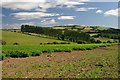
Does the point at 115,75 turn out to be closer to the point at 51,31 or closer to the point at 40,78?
the point at 40,78

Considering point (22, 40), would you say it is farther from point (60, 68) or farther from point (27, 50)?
point (60, 68)

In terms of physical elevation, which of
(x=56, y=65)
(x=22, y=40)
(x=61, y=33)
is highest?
(x=61, y=33)

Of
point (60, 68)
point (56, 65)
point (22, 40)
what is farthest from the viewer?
point (22, 40)

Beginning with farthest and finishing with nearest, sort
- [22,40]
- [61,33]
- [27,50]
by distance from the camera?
[61,33], [22,40], [27,50]

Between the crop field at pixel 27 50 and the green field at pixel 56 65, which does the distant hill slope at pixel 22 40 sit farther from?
the green field at pixel 56 65

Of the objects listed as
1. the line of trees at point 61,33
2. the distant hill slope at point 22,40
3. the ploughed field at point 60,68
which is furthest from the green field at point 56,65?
the line of trees at point 61,33

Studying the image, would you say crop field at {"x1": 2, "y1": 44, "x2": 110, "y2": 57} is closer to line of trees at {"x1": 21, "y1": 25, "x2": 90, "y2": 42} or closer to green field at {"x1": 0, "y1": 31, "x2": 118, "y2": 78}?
green field at {"x1": 0, "y1": 31, "x2": 118, "y2": 78}

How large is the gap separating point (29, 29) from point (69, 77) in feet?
379

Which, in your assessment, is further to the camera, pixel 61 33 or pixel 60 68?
pixel 61 33

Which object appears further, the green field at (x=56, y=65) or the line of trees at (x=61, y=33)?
the line of trees at (x=61, y=33)

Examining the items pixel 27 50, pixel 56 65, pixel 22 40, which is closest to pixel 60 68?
pixel 56 65

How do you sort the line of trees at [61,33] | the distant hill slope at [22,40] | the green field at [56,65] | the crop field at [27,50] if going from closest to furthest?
the green field at [56,65] → the crop field at [27,50] → the distant hill slope at [22,40] → the line of trees at [61,33]

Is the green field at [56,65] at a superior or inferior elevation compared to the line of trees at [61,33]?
inferior

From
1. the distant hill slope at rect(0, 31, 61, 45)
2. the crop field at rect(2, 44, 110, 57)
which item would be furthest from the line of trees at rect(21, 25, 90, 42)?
the crop field at rect(2, 44, 110, 57)
